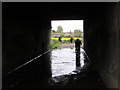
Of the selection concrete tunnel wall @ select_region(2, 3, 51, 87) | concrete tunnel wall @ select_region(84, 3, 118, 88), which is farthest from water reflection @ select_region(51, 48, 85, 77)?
concrete tunnel wall @ select_region(84, 3, 118, 88)

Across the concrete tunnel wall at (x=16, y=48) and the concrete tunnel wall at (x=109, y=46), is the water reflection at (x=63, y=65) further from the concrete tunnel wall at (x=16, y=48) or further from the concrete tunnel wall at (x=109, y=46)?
the concrete tunnel wall at (x=109, y=46)

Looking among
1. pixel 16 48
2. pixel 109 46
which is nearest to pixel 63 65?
pixel 16 48

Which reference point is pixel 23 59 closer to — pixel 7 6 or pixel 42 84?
pixel 7 6

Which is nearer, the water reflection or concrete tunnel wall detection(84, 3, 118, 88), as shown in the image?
concrete tunnel wall detection(84, 3, 118, 88)

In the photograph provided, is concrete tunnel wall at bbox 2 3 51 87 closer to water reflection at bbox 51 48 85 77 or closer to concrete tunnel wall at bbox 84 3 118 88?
water reflection at bbox 51 48 85 77

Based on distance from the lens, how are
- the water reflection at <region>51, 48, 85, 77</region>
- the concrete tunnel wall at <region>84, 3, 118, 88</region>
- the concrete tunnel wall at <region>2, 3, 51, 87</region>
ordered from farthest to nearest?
the water reflection at <region>51, 48, 85, 77</region> → the concrete tunnel wall at <region>2, 3, 51, 87</region> → the concrete tunnel wall at <region>84, 3, 118, 88</region>

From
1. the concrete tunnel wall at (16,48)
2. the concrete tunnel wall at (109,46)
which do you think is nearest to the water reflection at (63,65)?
the concrete tunnel wall at (16,48)

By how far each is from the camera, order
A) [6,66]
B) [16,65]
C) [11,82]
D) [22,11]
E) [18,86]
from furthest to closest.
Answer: [22,11] → [16,65] → [6,66] → [11,82] → [18,86]

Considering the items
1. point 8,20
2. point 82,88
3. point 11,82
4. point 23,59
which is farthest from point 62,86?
point 23,59

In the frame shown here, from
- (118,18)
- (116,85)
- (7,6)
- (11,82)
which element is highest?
(7,6)

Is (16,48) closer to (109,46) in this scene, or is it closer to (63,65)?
(63,65)

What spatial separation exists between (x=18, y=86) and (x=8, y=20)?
410 centimetres

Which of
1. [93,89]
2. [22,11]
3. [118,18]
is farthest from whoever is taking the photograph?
[22,11]

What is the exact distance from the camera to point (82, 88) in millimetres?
6484
